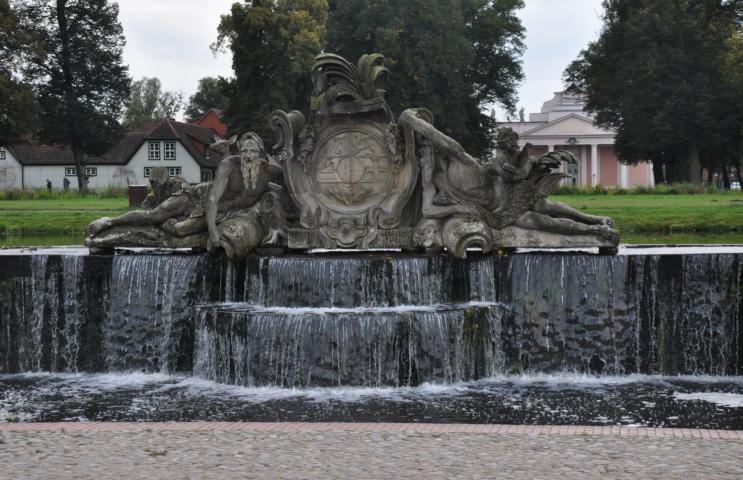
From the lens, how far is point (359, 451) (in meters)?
10.0

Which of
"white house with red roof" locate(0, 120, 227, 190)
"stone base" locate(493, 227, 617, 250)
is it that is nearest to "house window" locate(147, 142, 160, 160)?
"white house with red roof" locate(0, 120, 227, 190)

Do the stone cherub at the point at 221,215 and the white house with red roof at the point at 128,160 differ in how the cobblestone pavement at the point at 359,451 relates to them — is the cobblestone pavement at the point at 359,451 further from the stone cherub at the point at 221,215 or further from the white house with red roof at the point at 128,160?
the white house with red roof at the point at 128,160

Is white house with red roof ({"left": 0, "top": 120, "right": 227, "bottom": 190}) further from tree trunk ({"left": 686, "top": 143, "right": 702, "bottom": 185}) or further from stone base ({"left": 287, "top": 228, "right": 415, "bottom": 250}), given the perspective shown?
stone base ({"left": 287, "top": 228, "right": 415, "bottom": 250})

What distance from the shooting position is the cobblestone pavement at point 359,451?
30.6 feet

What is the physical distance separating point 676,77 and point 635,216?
33081 mm

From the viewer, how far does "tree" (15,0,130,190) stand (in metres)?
75.6

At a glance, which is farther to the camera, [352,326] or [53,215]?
[53,215]

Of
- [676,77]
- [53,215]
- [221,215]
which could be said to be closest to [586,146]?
[676,77]

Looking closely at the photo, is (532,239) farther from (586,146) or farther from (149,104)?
(149,104)

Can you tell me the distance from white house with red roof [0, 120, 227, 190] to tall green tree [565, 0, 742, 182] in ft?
122

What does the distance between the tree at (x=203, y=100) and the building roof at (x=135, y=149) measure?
21812 mm

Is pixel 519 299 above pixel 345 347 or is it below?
above

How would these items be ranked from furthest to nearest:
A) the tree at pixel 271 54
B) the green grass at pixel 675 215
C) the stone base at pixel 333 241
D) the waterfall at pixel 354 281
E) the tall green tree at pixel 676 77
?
the tall green tree at pixel 676 77, the tree at pixel 271 54, the green grass at pixel 675 215, the stone base at pixel 333 241, the waterfall at pixel 354 281

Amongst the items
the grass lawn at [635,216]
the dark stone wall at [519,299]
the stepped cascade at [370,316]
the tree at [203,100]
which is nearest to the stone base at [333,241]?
the dark stone wall at [519,299]
